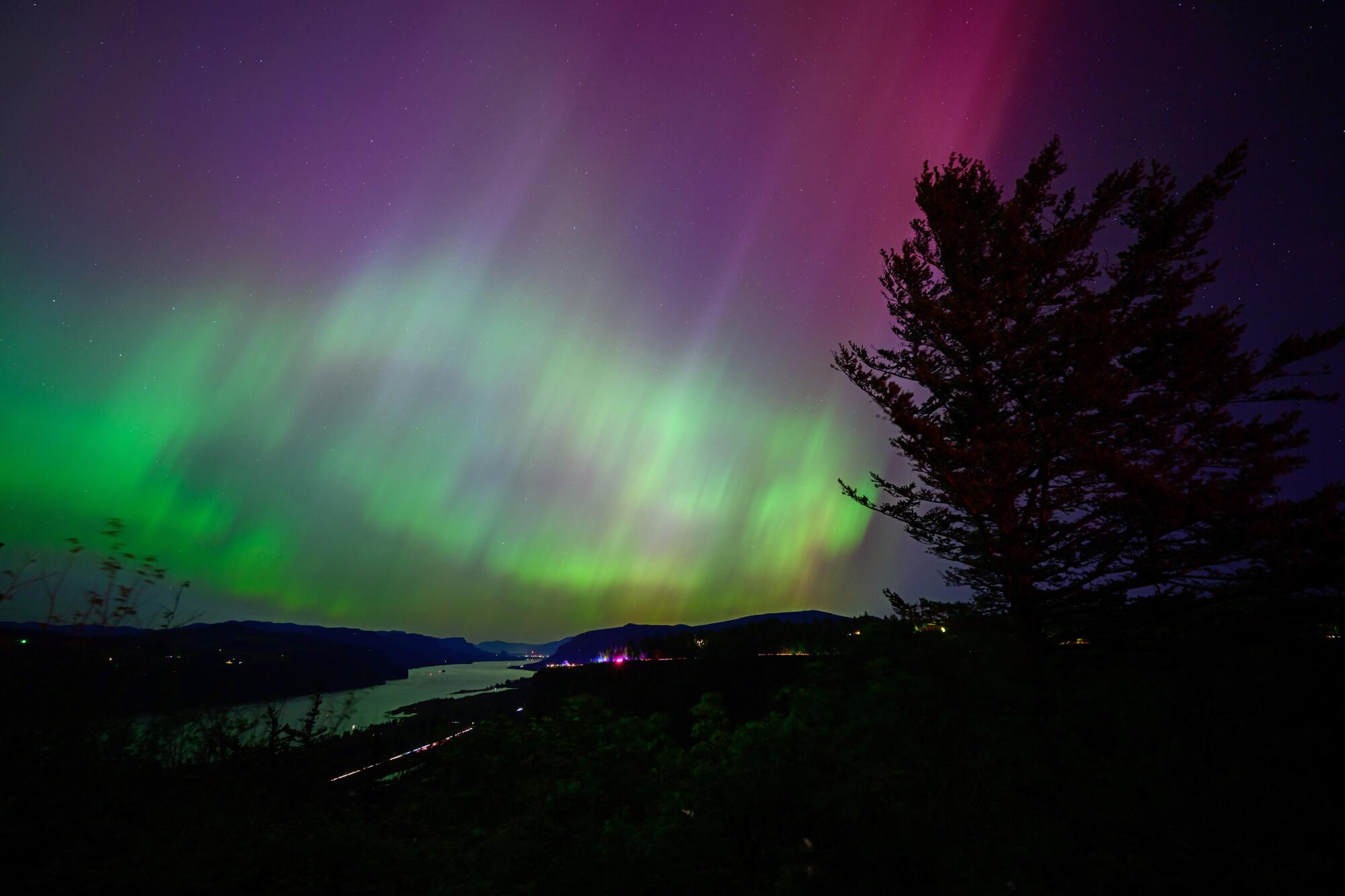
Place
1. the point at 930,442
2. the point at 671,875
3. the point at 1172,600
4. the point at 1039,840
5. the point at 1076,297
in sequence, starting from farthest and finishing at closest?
the point at 1076,297, the point at 930,442, the point at 1172,600, the point at 1039,840, the point at 671,875

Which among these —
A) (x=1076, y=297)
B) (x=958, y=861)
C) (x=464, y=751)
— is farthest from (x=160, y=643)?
(x=1076, y=297)

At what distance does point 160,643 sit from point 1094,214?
1661 cm

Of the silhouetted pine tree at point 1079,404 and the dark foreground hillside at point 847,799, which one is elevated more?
the silhouetted pine tree at point 1079,404

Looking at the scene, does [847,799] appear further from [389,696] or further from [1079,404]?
[389,696]

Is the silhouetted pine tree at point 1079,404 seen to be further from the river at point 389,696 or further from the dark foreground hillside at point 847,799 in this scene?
the river at point 389,696

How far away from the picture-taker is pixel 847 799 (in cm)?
543

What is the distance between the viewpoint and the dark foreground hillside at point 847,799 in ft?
14.8

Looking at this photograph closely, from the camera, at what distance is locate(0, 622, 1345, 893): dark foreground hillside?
4.52m

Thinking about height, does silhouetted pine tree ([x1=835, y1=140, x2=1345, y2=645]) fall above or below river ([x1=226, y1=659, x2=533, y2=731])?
above

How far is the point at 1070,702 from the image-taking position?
23.8 ft

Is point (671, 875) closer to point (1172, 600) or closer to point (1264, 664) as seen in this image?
point (1264, 664)

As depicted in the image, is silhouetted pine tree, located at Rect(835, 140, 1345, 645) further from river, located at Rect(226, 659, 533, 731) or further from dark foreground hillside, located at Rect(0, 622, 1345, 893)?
river, located at Rect(226, 659, 533, 731)

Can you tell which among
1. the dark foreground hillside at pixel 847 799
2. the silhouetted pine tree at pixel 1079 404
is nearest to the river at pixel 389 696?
the dark foreground hillside at pixel 847 799

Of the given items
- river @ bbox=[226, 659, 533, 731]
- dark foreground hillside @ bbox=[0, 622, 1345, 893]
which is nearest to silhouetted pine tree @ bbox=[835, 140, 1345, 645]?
dark foreground hillside @ bbox=[0, 622, 1345, 893]
